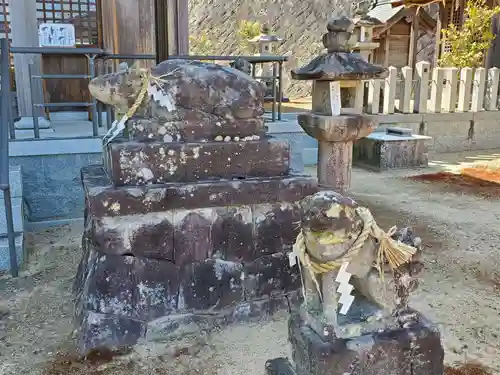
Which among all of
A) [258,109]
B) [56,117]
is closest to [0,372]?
[258,109]

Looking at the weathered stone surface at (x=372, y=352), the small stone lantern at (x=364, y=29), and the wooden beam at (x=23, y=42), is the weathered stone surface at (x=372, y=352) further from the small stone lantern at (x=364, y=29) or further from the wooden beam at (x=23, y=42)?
the small stone lantern at (x=364, y=29)

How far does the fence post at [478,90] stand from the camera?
34.8 ft

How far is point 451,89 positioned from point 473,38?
3082 millimetres

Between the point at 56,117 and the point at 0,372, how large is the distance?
5.06m

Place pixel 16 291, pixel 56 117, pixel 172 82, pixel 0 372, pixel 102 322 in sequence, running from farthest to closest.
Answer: pixel 56 117
pixel 16 291
pixel 172 82
pixel 102 322
pixel 0 372

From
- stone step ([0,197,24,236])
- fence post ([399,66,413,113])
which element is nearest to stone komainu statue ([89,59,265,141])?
stone step ([0,197,24,236])

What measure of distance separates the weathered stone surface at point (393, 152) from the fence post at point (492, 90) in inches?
121

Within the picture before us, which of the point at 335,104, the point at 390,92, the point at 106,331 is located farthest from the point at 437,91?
the point at 106,331

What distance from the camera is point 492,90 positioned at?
421 inches

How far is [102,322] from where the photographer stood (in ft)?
9.79

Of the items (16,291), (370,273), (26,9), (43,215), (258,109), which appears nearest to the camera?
(370,273)

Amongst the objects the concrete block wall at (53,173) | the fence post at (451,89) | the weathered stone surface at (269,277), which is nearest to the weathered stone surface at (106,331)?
the weathered stone surface at (269,277)

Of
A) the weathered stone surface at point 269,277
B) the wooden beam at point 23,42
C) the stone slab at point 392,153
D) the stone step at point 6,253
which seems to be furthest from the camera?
the stone slab at point 392,153

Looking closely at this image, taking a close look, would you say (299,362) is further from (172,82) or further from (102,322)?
(172,82)
